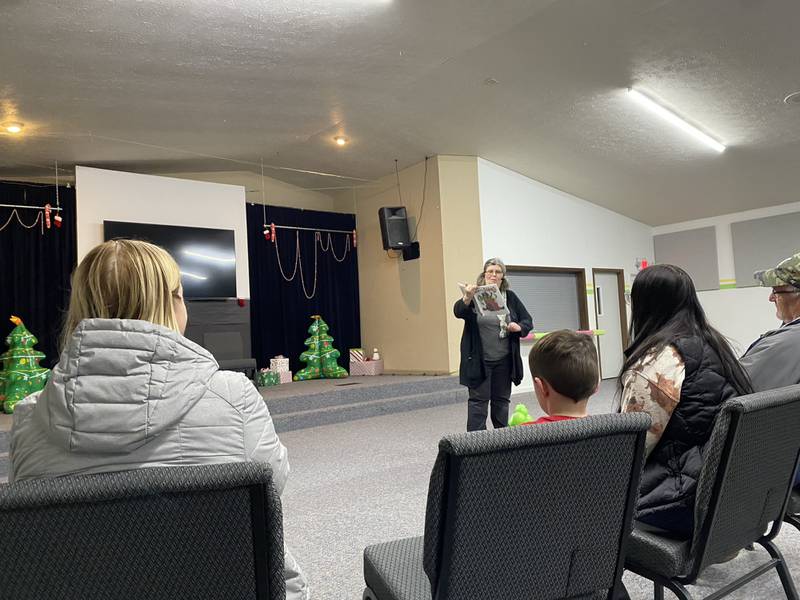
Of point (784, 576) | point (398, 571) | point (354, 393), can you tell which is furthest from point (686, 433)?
point (354, 393)

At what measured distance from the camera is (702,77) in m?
4.93

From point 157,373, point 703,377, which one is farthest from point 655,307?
point 157,373

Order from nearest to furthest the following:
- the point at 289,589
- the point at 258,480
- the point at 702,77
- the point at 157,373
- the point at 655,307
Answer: the point at 258,480, the point at 157,373, the point at 289,589, the point at 655,307, the point at 702,77

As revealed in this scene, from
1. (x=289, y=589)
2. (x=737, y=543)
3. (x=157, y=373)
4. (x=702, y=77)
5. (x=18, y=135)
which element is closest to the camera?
(x=157, y=373)

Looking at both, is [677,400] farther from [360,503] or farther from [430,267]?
[430,267]

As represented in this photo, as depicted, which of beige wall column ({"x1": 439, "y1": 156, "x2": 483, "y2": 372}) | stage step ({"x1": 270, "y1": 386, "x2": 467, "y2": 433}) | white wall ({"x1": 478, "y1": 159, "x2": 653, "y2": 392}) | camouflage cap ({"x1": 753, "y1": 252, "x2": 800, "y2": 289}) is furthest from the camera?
white wall ({"x1": 478, "y1": 159, "x2": 653, "y2": 392})

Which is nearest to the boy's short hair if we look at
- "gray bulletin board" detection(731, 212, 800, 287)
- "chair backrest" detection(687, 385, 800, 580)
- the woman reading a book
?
"chair backrest" detection(687, 385, 800, 580)

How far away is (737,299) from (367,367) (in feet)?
17.5

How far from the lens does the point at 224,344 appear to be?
670cm

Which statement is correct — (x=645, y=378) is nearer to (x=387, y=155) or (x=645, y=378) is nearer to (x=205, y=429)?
(x=205, y=429)

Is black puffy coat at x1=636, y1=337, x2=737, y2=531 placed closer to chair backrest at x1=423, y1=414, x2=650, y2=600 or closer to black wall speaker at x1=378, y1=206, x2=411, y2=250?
chair backrest at x1=423, y1=414, x2=650, y2=600

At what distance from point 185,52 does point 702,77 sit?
14.1 ft

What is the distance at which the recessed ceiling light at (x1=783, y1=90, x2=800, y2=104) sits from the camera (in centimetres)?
506

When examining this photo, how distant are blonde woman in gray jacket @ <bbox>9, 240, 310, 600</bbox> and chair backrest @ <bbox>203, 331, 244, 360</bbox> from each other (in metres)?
5.80
